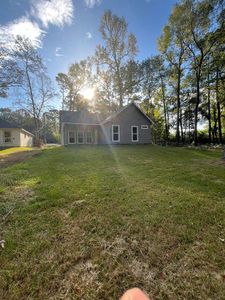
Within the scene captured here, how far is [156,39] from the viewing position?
19141mm

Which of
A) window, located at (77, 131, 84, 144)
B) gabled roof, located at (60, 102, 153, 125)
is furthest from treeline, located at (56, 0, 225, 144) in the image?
window, located at (77, 131, 84, 144)

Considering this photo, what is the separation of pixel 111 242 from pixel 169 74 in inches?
917

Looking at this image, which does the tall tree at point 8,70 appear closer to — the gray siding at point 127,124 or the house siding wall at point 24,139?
the gray siding at point 127,124

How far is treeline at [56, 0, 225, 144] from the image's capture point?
50.1ft

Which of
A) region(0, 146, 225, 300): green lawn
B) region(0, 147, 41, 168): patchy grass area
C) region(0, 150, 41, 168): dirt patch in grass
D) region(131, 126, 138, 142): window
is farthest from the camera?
region(131, 126, 138, 142): window

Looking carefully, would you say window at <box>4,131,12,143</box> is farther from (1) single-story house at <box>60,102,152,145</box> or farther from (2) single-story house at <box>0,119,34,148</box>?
(1) single-story house at <box>60,102,152,145</box>

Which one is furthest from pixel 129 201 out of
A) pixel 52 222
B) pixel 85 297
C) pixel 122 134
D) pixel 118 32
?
pixel 118 32

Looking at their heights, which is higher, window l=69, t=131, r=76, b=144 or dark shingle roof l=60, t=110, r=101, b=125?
dark shingle roof l=60, t=110, r=101, b=125

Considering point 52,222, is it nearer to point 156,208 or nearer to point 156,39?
point 156,208

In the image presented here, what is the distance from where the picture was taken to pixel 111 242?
2.27 meters

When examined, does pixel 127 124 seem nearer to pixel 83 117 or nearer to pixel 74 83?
pixel 83 117

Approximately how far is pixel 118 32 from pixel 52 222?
25.0 meters

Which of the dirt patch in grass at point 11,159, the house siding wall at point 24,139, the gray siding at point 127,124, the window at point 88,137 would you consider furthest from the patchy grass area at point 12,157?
the house siding wall at point 24,139

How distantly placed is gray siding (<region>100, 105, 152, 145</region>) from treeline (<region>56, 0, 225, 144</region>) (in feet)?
17.9
